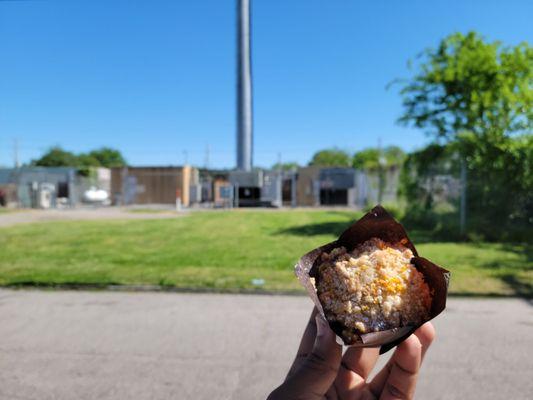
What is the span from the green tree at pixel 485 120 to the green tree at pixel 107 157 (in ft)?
289

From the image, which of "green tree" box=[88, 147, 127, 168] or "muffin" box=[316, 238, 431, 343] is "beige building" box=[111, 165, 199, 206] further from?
"green tree" box=[88, 147, 127, 168]

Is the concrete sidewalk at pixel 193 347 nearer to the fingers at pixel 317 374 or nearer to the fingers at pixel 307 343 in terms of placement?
the fingers at pixel 307 343

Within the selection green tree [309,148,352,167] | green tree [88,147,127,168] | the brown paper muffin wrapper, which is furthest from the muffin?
green tree [88,147,127,168]

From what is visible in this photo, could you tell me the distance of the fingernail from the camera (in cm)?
170

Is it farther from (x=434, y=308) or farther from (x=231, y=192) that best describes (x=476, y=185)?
(x=231, y=192)

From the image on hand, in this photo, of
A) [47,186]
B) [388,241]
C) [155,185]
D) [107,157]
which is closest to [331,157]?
[107,157]

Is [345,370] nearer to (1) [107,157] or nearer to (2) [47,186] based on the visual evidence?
(2) [47,186]

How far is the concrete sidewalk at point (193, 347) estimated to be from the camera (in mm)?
3703

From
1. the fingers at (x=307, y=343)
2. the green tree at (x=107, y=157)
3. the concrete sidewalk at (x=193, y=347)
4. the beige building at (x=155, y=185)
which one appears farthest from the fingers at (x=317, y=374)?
the green tree at (x=107, y=157)

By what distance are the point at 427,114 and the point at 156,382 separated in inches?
568

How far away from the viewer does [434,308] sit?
1.86 meters

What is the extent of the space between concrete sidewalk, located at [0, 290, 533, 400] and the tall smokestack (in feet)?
111

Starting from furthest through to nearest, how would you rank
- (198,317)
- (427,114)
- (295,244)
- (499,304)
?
1. (427,114)
2. (295,244)
3. (499,304)
4. (198,317)

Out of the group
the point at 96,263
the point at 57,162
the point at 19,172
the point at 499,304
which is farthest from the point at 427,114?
the point at 57,162
